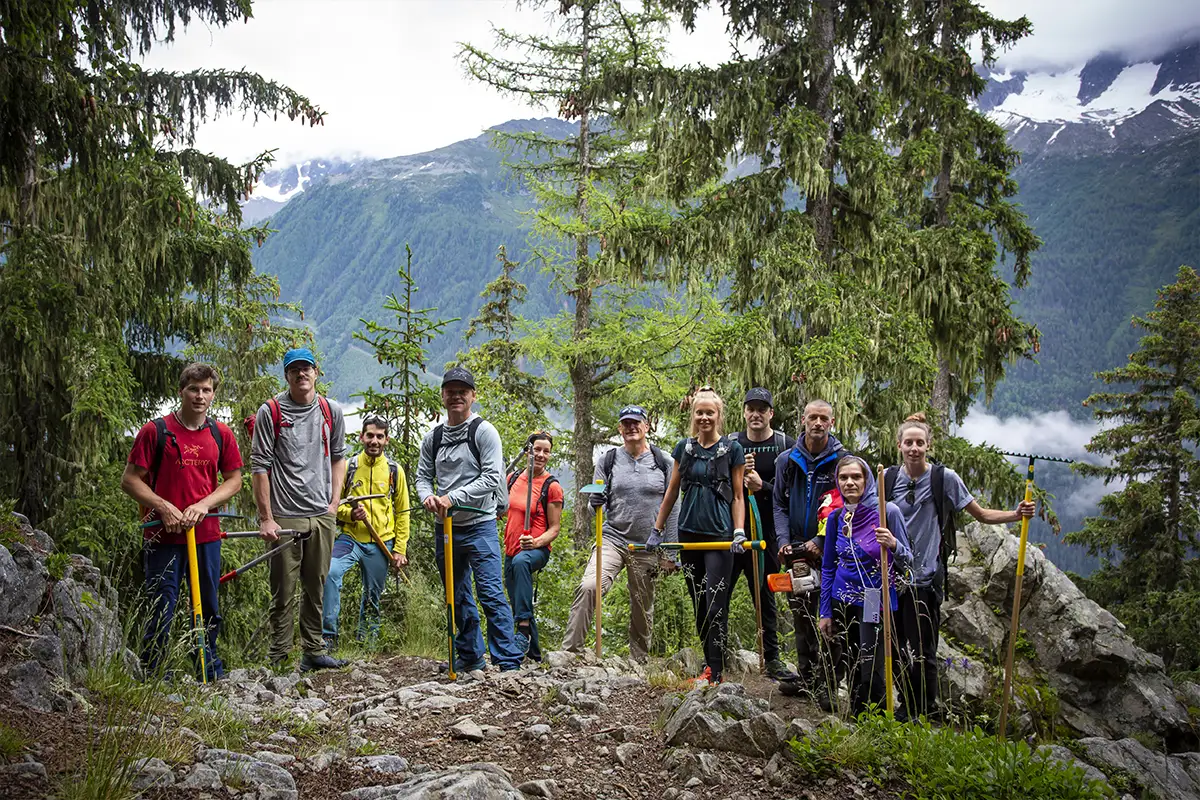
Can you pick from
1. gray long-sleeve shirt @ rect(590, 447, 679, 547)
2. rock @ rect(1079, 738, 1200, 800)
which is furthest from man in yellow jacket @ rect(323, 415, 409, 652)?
rock @ rect(1079, 738, 1200, 800)

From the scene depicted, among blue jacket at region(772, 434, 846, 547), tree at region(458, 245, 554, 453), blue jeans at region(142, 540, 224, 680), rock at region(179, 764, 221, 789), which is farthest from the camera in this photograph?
tree at region(458, 245, 554, 453)

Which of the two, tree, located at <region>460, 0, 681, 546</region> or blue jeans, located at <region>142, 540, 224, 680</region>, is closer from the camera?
blue jeans, located at <region>142, 540, 224, 680</region>

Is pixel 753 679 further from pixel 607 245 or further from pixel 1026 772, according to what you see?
pixel 607 245

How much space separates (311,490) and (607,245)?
23.5 feet

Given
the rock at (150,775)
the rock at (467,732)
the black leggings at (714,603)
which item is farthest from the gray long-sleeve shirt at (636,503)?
the rock at (150,775)

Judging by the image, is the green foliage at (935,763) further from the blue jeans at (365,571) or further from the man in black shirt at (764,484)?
the blue jeans at (365,571)

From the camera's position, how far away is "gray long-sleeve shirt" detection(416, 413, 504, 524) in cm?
589

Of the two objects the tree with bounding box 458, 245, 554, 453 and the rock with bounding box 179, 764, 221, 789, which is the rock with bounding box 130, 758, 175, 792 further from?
the tree with bounding box 458, 245, 554, 453

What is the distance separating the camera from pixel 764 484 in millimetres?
6645

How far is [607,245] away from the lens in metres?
12.3

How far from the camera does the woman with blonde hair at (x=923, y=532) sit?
5.68 metres

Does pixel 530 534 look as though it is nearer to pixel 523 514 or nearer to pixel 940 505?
pixel 523 514

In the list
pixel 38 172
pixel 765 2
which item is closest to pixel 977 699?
pixel 765 2

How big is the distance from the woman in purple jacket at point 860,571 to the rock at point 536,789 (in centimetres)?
232
